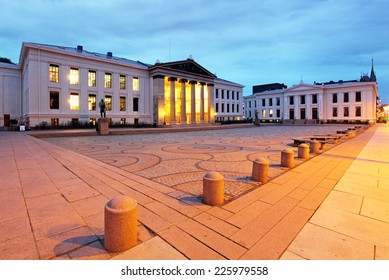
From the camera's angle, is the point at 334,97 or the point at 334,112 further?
the point at 334,112

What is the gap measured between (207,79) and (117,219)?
5365 centimetres

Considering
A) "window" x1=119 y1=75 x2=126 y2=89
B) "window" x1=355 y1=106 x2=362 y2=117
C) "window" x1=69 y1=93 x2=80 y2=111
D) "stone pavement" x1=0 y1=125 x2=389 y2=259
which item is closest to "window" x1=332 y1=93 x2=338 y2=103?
"window" x1=355 y1=106 x2=362 y2=117

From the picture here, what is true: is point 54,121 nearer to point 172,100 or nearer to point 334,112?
point 172,100

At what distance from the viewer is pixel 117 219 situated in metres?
2.83

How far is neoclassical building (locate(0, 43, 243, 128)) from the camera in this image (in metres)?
32.4

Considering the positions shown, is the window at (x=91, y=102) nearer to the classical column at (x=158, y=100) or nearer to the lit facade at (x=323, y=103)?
the classical column at (x=158, y=100)

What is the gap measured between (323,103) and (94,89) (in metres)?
68.1

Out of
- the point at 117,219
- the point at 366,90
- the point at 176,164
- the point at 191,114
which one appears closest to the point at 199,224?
the point at 117,219

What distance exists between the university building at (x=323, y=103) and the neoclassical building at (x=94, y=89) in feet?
70.5

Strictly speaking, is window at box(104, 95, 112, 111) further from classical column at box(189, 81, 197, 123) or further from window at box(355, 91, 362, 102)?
window at box(355, 91, 362, 102)

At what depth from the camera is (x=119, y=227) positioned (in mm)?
2803

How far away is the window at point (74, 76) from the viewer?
3525 cm

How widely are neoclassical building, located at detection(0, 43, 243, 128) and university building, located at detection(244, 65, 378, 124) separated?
70.5 feet

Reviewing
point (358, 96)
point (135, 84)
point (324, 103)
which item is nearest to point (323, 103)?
point (324, 103)
